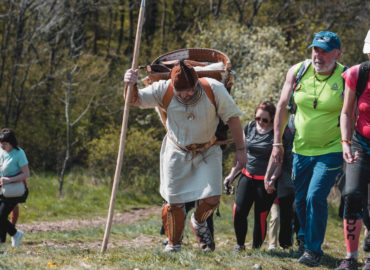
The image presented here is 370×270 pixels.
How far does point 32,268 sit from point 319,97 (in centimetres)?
321

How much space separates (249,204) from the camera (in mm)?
7273

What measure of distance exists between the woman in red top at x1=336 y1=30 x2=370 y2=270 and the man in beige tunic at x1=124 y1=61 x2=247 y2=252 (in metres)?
1.15

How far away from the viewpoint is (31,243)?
33.5 feet

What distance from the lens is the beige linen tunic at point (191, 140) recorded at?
18.1 feet

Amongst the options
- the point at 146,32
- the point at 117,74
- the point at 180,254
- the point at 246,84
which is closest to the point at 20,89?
the point at 117,74

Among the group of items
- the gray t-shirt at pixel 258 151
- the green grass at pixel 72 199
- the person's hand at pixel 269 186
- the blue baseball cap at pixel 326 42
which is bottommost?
the green grass at pixel 72 199

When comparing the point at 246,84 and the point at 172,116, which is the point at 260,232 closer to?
the point at 172,116

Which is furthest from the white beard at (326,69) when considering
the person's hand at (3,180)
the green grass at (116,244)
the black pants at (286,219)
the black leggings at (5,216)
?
the black leggings at (5,216)

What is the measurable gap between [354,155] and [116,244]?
6.24m

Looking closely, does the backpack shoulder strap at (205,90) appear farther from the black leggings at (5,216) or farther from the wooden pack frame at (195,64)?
the black leggings at (5,216)

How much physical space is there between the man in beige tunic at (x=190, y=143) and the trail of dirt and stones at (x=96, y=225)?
2.70 metres

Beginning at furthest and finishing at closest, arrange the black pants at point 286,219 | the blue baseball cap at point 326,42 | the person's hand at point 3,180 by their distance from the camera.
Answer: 1. the person's hand at point 3,180
2. the black pants at point 286,219
3. the blue baseball cap at point 326,42

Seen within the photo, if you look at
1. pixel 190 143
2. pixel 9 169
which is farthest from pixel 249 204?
pixel 9 169

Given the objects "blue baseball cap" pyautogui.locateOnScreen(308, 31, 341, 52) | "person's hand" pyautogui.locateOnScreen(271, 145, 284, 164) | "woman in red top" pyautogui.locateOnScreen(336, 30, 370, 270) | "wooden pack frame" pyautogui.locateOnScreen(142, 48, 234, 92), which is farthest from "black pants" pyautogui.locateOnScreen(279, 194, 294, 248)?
"blue baseball cap" pyautogui.locateOnScreen(308, 31, 341, 52)
